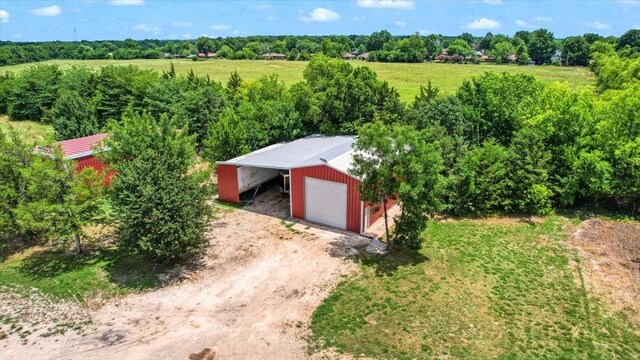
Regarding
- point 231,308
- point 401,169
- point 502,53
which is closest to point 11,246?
point 231,308

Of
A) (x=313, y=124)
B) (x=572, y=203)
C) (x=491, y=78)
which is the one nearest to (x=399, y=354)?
(x=572, y=203)

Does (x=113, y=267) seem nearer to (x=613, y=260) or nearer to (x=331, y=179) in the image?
(x=331, y=179)

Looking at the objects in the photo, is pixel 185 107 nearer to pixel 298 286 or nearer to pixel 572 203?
pixel 298 286

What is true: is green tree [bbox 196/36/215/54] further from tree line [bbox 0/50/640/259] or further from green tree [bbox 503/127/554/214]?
green tree [bbox 503/127/554/214]

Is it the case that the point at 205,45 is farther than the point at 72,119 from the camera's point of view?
Yes

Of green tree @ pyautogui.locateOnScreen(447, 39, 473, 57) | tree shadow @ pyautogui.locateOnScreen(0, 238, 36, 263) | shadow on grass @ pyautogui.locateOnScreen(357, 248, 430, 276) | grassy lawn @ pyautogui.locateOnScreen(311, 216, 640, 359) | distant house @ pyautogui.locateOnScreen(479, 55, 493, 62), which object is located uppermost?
green tree @ pyautogui.locateOnScreen(447, 39, 473, 57)

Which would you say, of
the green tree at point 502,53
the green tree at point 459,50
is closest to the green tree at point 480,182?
the green tree at point 502,53

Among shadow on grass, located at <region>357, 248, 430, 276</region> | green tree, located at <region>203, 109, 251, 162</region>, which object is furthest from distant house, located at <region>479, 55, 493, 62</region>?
shadow on grass, located at <region>357, 248, 430, 276</region>
